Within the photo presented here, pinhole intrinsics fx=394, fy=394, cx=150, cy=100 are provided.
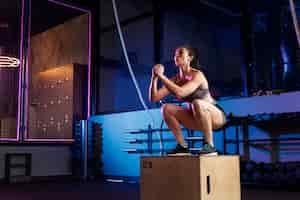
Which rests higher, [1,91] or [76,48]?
[76,48]

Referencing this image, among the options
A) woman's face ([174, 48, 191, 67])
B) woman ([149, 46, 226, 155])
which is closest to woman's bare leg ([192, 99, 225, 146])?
woman ([149, 46, 226, 155])

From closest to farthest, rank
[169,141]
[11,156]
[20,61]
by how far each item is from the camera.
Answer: [169,141] < [11,156] < [20,61]

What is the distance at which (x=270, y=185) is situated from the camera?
3.95 m

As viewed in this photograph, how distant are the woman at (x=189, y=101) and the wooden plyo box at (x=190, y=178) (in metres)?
0.10

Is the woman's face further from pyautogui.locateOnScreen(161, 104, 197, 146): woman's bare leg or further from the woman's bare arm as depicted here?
pyautogui.locateOnScreen(161, 104, 197, 146): woman's bare leg

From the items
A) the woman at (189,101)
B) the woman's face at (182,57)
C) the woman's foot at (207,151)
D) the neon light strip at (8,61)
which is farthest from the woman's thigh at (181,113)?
the neon light strip at (8,61)

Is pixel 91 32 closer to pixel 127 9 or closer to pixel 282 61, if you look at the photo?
pixel 127 9

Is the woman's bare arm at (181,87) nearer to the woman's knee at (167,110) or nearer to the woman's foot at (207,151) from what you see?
the woman's knee at (167,110)

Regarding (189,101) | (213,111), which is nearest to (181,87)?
(189,101)

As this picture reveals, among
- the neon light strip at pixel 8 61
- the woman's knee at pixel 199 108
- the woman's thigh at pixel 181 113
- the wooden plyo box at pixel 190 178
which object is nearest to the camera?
the wooden plyo box at pixel 190 178

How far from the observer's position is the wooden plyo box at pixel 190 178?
1.99 meters

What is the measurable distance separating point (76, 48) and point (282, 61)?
11.1ft

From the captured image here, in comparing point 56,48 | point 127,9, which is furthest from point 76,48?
point 127,9

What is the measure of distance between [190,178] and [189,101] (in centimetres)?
44
